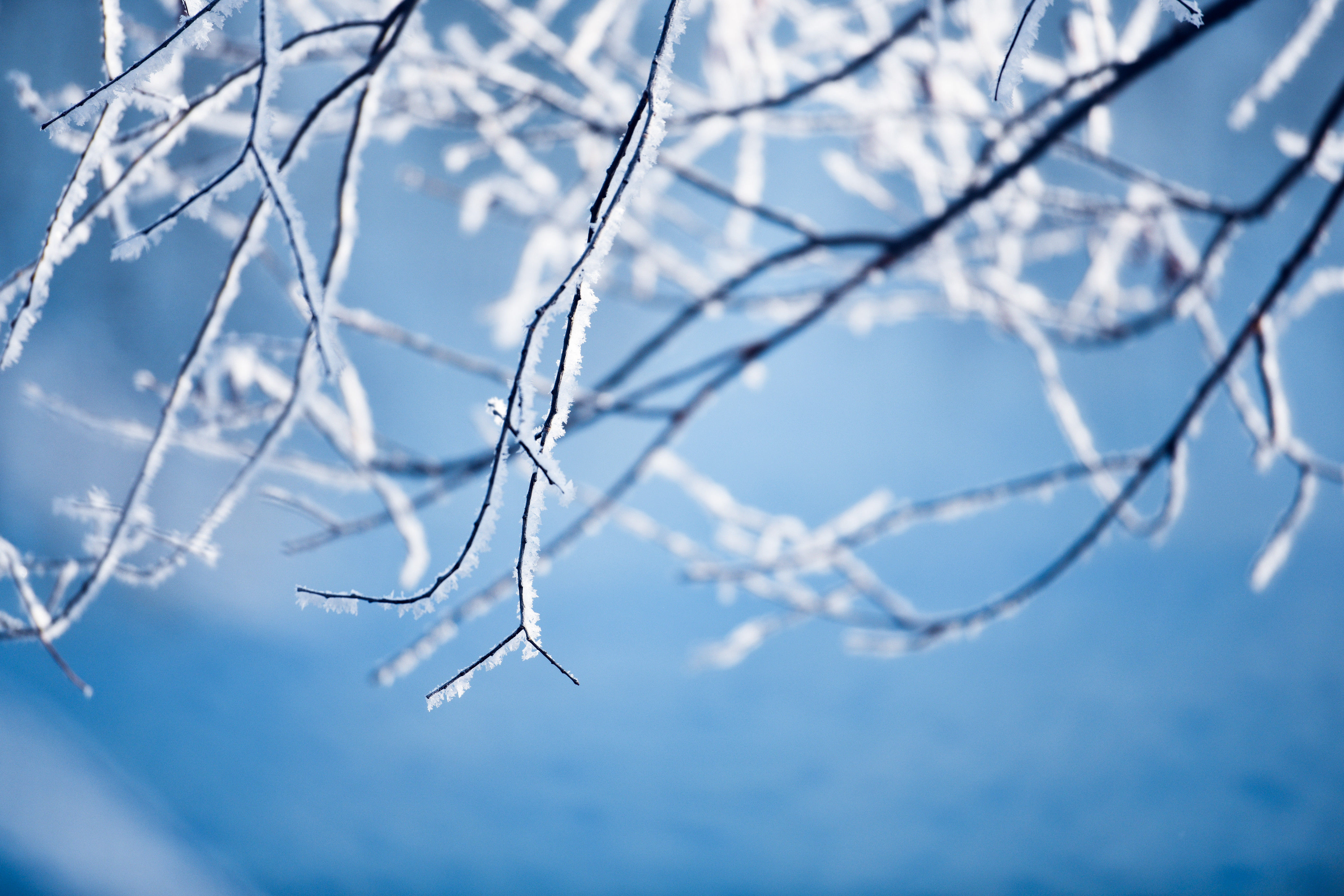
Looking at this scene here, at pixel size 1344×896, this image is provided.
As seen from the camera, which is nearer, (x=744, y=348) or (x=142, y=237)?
(x=142, y=237)

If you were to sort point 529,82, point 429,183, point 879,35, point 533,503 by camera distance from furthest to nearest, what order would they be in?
1. point 429,183
2. point 879,35
3. point 529,82
4. point 533,503

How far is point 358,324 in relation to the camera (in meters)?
1.07

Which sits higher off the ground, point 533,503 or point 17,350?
point 17,350

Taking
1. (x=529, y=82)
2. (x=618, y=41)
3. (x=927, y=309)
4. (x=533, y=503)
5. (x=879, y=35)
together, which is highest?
(x=618, y=41)

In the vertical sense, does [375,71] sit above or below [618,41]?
below

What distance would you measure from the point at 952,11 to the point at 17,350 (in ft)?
5.26

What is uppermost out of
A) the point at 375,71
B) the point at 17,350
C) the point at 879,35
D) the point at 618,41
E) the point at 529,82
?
the point at 618,41

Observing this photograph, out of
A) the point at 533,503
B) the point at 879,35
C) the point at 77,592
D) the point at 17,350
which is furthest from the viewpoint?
the point at 879,35

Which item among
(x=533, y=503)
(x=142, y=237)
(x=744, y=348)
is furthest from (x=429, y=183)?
(x=533, y=503)

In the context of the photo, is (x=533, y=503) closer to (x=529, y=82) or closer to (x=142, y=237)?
(x=142, y=237)

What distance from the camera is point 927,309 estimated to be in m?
1.67

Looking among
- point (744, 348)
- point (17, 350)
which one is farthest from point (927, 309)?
point (17, 350)

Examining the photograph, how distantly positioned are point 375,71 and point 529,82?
1.87 feet

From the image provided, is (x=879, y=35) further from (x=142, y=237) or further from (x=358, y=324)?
(x=142, y=237)
